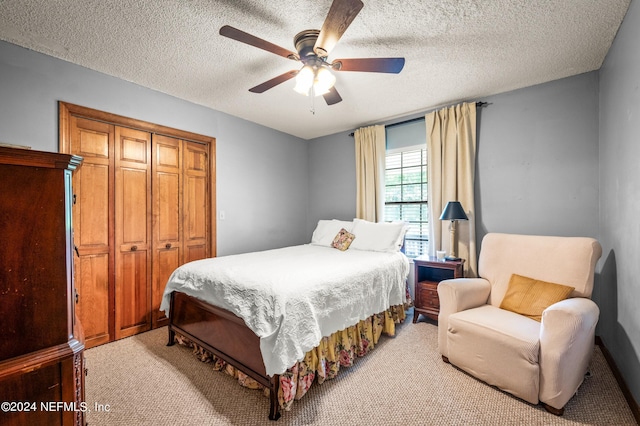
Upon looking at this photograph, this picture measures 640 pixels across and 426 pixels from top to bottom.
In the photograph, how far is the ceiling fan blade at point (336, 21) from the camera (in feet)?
4.42

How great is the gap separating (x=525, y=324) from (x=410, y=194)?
6.97 feet

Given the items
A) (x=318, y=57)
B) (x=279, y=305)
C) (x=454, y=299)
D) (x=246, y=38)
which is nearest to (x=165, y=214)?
(x=279, y=305)

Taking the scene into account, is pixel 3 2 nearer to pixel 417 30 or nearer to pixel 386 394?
pixel 417 30

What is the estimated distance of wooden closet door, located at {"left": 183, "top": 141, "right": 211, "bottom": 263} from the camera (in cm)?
321

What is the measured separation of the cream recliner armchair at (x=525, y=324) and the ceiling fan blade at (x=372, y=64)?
1745 mm

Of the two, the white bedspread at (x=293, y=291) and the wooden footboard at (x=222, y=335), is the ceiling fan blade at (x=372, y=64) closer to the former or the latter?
the white bedspread at (x=293, y=291)

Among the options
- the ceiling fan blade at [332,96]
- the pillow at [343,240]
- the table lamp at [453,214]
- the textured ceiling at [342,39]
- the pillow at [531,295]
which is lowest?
the pillow at [531,295]

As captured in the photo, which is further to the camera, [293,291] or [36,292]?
[293,291]

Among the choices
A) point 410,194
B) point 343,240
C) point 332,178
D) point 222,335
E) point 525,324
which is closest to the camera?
point 525,324

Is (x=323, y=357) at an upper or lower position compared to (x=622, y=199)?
lower

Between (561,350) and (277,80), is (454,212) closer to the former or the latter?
(561,350)

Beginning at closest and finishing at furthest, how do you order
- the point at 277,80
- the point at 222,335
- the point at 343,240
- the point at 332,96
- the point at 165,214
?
1. the point at 222,335
2. the point at 277,80
3. the point at 332,96
4. the point at 165,214
5. the point at 343,240

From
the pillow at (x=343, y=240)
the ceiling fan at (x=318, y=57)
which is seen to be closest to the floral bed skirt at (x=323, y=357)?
the pillow at (x=343, y=240)

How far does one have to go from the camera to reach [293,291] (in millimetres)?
1787
